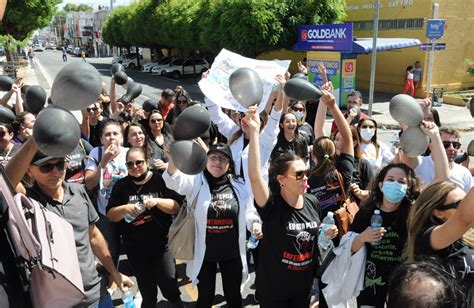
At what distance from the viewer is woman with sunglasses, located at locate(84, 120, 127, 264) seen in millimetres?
3984

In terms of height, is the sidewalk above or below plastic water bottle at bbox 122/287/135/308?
below

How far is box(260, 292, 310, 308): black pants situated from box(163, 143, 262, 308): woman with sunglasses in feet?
1.78

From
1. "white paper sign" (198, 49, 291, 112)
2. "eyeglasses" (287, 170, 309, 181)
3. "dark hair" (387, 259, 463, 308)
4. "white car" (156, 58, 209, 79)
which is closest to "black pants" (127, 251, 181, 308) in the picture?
"eyeglasses" (287, 170, 309, 181)

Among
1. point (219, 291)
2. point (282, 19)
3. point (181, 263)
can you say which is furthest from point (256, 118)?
point (282, 19)

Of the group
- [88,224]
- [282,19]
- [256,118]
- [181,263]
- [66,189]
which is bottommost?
[181,263]

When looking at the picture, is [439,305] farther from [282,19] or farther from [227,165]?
[282,19]

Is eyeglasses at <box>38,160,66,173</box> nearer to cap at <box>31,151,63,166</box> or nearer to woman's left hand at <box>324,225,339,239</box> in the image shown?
cap at <box>31,151,63,166</box>

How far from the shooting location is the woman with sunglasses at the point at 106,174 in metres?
3.98

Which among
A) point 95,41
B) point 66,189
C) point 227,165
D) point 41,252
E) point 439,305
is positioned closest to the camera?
point 439,305

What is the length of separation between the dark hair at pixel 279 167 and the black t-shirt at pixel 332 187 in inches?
27.5

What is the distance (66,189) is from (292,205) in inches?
63.3

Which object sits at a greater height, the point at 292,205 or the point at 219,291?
the point at 292,205

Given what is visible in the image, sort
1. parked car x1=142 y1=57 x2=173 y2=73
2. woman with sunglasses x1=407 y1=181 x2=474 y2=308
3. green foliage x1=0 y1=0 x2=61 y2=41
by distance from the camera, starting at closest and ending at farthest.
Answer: woman with sunglasses x1=407 y1=181 x2=474 y2=308 → green foliage x1=0 y1=0 x2=61 y2=41 → parked car x1=142 y1=57 x2=173 y2=73

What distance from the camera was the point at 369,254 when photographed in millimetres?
3086
